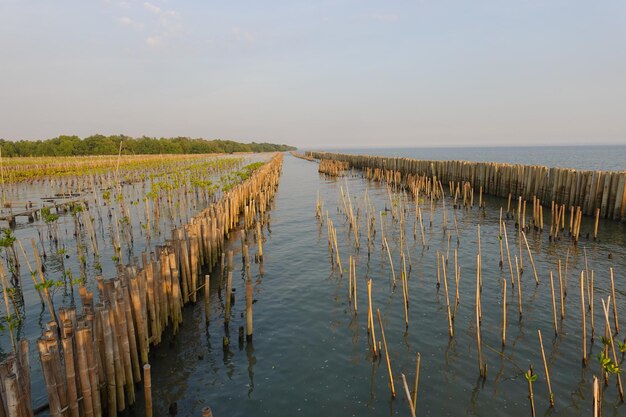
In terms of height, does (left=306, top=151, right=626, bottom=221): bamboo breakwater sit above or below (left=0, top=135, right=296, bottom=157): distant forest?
below

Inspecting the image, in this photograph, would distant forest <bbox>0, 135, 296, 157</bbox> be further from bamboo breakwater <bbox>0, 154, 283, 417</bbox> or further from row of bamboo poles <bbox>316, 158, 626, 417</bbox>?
bamboo breakwater <bbox>0, 154, 283, 417</bbox>

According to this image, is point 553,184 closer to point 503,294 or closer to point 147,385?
point 503,294

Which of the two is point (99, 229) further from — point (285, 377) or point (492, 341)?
point (492, 341)

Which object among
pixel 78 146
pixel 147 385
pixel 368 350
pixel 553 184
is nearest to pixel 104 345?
pixel 147 385

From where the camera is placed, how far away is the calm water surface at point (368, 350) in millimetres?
6562

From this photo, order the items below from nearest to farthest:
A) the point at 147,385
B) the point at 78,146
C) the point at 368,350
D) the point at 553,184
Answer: the point at 147,385 < the point at 368,350 < the point at 553,184 < the point at 78,146

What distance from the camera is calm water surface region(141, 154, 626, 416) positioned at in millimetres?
6562

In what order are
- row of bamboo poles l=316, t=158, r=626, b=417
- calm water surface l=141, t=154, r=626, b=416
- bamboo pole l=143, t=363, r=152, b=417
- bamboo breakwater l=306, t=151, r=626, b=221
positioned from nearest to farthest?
bamboo pole l=143, t=363, r=152, b=417 → row of bamboo poles l=316, t=158, r=626, b=417 → calm water surface l=141, t=154, r=626, b=416 → bamboo breakwater l=306, t=151, r=626, b=221

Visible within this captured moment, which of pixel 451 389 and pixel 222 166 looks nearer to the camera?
pixel 451 389

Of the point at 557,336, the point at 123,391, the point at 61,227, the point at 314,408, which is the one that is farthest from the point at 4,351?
the point at 61,227

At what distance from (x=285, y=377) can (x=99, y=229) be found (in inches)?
648

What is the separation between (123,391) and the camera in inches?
241

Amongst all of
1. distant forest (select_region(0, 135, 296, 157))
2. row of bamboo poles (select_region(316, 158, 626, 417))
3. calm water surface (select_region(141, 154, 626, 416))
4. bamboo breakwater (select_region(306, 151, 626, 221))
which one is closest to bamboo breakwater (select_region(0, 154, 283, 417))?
calm water surface (select_region(141, 154, 626, 416))

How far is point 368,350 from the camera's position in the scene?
26.7 ft
